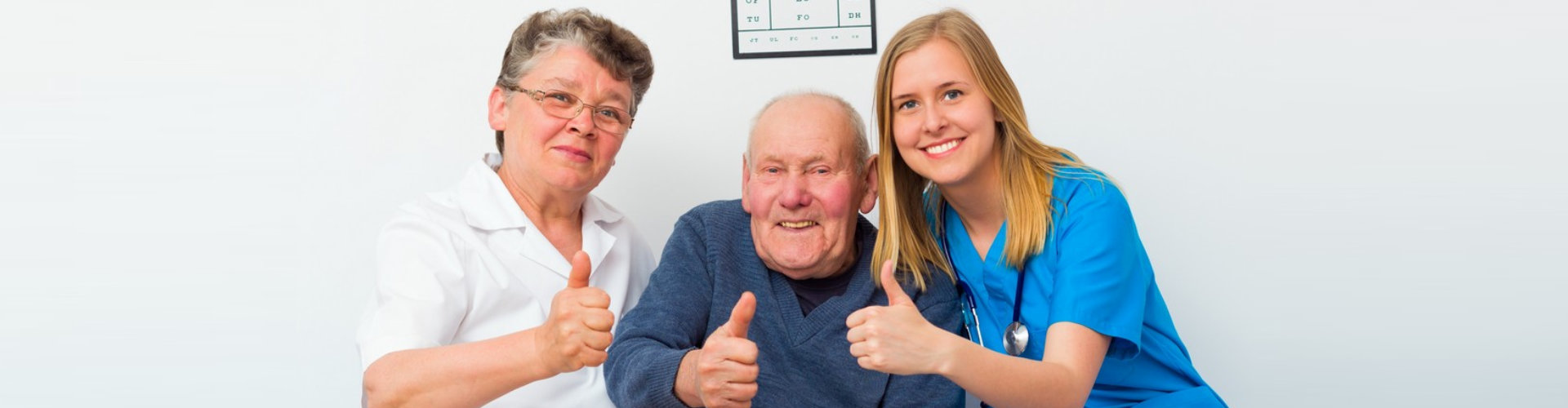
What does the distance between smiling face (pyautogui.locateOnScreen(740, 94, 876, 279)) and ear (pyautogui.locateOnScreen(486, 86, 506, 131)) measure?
0.48m

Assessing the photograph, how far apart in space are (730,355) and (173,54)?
1.93 meters

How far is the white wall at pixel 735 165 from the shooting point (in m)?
2.46

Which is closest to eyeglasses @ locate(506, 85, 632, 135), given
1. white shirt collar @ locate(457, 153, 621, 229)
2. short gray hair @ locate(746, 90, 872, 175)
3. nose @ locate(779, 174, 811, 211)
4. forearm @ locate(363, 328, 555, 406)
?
white shirt collar @ locate(457, 153, 621, 229)

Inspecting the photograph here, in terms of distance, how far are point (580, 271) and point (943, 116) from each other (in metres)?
0.63

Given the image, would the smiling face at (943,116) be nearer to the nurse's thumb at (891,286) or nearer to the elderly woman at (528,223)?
the nurse's thumb at (891,286)

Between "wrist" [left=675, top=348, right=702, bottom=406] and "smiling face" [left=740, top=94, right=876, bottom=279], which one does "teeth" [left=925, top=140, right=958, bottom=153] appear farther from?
"wrist" [left=675, top=348, right=702, bottom=406]

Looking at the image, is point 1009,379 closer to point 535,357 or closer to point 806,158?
point 806,158

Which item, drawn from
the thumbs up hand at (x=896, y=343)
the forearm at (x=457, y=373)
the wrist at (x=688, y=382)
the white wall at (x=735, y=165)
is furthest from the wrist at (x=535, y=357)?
the white wall at (x=735, y=165)

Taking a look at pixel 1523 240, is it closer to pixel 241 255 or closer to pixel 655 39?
pixel 655 39

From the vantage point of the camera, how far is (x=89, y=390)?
277 centimetres

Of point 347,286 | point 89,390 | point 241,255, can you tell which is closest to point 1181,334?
point 347,286

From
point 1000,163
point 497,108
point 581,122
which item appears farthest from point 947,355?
point 497,108

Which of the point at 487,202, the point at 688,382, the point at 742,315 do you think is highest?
the point at 487,202

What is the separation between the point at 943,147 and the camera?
178 centimetres
